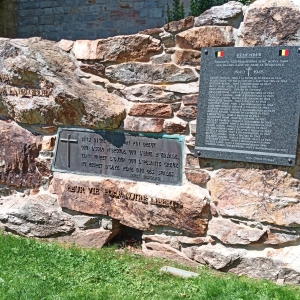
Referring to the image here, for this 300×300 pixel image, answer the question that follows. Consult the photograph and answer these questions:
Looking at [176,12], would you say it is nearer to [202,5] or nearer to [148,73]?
[202,5]

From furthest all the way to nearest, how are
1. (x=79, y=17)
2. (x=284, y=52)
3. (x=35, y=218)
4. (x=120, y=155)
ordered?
(x=79, y=17)
(x=35, y=218)
(x=120, y=155)
(x=284, y=52)

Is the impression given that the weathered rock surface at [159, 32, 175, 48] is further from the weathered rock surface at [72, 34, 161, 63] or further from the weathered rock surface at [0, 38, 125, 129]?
the weathered rock surface at [0, 38, 125, 129]

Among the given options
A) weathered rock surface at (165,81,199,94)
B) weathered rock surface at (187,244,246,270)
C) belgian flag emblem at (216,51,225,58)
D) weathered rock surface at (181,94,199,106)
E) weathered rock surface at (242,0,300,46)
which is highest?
weathered rock surface at (242,0,300,46)

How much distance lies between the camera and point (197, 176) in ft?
11.4

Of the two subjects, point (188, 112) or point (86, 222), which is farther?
point (86, 222)

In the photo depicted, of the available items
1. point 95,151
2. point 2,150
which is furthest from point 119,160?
point 2,150

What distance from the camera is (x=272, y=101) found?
3111 millimetres

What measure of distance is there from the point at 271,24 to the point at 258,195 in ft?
4.15

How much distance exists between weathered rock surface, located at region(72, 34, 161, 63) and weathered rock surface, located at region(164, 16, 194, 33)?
15cm

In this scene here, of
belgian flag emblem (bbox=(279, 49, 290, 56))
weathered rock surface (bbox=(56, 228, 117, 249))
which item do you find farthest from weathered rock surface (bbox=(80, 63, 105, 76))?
belgian flag emblem (bbox=(279, 49, 290, 56))

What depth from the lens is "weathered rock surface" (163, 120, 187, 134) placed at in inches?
137

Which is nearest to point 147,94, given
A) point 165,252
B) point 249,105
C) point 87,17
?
point 249,105

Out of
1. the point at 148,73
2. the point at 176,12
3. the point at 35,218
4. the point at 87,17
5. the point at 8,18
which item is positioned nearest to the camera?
the point at 148,73

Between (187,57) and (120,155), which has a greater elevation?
(187,57)
